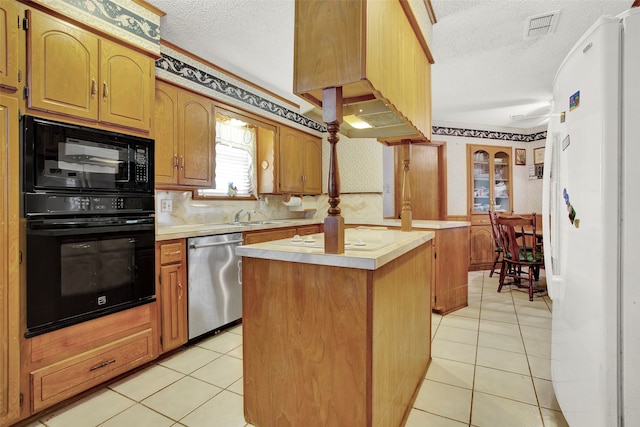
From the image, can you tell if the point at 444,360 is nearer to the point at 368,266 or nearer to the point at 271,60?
the point at 368,266

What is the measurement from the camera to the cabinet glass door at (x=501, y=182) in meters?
5.67

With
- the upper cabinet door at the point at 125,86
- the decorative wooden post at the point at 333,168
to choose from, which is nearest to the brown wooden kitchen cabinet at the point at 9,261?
the upper cabinet door at the point at 125,86

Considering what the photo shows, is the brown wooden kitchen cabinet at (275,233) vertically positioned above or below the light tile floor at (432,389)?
above

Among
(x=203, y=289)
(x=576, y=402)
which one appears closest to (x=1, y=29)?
(x=203, y=289)

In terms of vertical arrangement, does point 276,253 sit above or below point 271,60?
below

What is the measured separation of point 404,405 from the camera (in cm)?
168

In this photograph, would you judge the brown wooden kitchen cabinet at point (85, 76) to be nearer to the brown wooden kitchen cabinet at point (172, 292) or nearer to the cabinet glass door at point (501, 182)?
the brown wooden kitchen cabinet at point (172, 292)

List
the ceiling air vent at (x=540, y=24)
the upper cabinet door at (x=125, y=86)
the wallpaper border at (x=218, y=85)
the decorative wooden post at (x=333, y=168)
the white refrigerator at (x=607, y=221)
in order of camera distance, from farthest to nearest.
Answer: the wallpaper border at (x=218, y=85) < the ceiling air vent at (x=540, y=24) < the upper cabinet door at (x=125, y=86) < the decorative wooden post at (x=333, y=168) < the white refrigerator at (x=607, y=221)

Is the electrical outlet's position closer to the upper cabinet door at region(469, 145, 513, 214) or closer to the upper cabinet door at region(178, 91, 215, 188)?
the upper cabinet door at region(178, 91, 215, 188)

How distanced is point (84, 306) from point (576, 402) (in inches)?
99.6

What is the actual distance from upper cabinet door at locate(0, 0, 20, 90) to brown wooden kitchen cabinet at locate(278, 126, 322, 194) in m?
2.63

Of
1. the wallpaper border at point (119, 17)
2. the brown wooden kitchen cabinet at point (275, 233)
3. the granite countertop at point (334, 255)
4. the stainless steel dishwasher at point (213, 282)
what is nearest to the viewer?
the granite countertop at point (334, 255)

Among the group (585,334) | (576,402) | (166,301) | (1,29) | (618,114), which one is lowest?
(576,402)

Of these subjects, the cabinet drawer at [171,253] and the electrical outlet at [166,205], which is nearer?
the cabinet drawer at [171,253]
